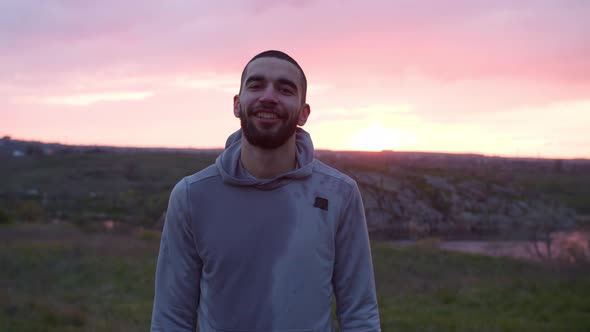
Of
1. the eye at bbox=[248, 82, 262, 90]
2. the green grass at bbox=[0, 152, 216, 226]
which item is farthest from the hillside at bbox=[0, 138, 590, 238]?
the eye at bbox=[248, 82, 262, 90]

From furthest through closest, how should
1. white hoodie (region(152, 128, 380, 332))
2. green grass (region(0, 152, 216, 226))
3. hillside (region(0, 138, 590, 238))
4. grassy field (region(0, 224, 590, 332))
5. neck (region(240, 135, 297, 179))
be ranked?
1. green grass (region(0, 152, 216, 226))
2. hillside (region(0, 138, 590, 238))
3. grassy field (region(0, 224, 590, 332))
4. neck (region(240, 135, 297, 179))
5. white hoodie (region(152, 128, 380, 332))

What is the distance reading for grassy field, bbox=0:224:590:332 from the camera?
848 centimetres

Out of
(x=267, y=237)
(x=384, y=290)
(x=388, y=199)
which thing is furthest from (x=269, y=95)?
(x=388, y=199)

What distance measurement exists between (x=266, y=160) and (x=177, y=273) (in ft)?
1.93

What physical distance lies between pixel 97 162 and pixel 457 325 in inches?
2670

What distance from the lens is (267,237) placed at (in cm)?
231

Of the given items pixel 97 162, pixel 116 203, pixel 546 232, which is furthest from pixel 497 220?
pixel 97 162

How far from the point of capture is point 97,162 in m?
70.9

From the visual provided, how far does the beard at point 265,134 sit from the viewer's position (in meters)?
2.36

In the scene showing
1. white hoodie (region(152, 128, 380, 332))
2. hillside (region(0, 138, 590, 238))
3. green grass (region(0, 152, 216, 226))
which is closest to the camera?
white hoodie (region(152, 128, 380, 332))

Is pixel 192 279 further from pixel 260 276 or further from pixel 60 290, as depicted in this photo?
pixel 60 290

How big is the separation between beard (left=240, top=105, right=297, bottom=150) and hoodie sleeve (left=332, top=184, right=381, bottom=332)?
377mm

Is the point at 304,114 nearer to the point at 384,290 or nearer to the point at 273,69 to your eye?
the point at 273,69

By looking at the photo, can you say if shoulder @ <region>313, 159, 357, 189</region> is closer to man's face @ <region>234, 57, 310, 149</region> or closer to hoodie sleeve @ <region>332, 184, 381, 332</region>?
hoodie sleeve @ <region>332, 184, 381, 332</region>
